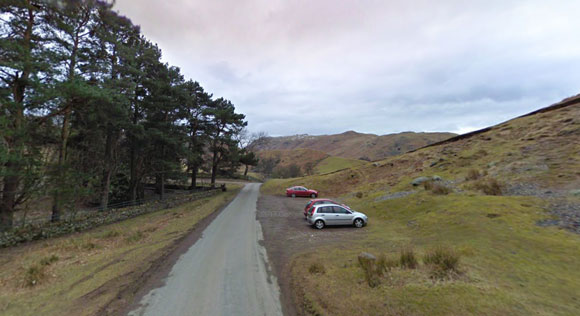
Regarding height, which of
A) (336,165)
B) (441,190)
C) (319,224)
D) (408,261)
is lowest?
(319,224)

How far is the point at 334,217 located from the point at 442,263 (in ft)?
26.3

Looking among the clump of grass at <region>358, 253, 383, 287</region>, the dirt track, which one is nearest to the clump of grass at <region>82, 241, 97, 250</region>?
the dirt track

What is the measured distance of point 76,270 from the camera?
8.00 meters

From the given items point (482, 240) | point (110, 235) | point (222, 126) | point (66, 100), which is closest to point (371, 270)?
point (482, 240)

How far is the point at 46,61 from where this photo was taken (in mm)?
12383

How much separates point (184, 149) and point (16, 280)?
66.5 ft

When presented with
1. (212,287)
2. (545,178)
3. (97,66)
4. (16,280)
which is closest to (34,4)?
(97,66)

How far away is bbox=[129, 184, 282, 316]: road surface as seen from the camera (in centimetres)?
525

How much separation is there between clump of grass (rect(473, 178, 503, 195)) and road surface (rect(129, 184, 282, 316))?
13.6m

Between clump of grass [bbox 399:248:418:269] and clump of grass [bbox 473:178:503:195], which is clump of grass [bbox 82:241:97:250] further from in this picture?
clump of grass [bbox 473:178:503:195]

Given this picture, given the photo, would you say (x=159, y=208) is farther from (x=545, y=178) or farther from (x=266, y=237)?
(x=545, y=178)

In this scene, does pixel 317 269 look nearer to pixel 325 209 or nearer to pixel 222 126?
pixel 325 209

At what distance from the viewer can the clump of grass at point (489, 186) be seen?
13102mm

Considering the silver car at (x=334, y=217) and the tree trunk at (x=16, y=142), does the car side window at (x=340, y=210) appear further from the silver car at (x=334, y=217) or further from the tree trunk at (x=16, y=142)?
the tree trunk at (x=16, y=142)
